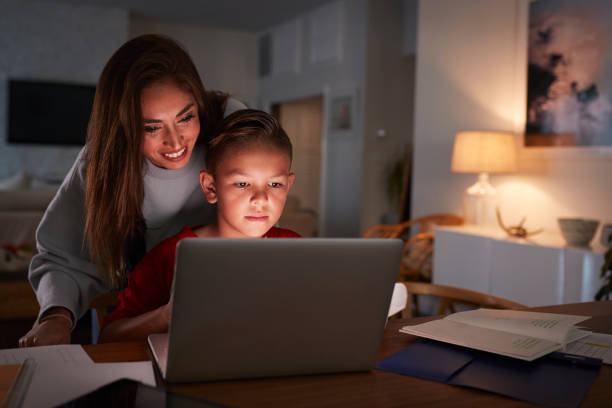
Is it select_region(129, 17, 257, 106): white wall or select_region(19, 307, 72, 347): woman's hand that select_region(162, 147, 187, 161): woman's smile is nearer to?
select_region(19, 307, 72, 347): woman's hand

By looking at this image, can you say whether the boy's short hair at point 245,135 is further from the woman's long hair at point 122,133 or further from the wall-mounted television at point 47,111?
the wall-mounted television at point 47,111

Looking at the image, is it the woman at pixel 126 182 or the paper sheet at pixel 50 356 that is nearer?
the paper sheet at pixel 50 356

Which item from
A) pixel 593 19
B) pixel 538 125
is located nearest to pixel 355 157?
pixel 538 125

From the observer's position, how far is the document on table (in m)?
0.95

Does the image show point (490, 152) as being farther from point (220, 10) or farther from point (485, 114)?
point (220, 10)

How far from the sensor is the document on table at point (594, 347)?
948 millimetres

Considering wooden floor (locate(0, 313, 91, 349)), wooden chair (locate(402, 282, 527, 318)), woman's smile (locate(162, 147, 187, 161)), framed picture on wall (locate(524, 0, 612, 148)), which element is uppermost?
framed picture on wall (locate(524, 0, 612, 148))

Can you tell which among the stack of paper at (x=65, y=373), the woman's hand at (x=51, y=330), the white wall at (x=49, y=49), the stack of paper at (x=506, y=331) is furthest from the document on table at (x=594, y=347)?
→ the white wall at (x=49, y=49)

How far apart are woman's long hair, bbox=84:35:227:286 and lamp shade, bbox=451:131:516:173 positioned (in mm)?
2677

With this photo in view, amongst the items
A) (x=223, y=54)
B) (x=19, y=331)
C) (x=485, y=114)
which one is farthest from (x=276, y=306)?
(x=223, y=54)

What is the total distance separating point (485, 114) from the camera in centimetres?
414

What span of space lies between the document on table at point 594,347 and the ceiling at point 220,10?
22.2ft

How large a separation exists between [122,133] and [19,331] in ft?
9.51

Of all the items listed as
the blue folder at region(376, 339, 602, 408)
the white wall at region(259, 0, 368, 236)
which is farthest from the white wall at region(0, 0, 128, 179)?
the blue folder at region(376, 339, 602, 408)
